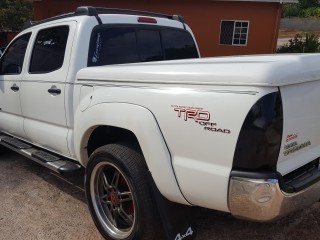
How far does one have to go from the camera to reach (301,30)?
45.1m

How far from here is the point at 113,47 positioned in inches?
145

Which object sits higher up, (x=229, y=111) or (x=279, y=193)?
(x=229, y=111)

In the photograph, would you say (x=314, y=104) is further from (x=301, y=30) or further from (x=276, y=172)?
(x=301, y=30)

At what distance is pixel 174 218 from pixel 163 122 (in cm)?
76

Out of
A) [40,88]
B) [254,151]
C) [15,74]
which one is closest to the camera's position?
[254,151]

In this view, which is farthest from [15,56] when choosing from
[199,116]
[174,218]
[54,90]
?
[199,116]

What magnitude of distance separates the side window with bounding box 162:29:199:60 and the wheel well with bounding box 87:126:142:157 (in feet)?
4.15

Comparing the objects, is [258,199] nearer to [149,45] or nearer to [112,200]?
[112,200]

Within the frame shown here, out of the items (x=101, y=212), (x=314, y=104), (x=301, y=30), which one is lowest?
(x=301, y=30)

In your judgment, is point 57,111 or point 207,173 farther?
point 57,111

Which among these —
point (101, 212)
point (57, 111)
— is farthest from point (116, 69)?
point (101, 212)

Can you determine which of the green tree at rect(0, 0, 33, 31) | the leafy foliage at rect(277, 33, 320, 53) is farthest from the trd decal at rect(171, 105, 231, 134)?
the green tree at rect(0, 0, 33, 31)

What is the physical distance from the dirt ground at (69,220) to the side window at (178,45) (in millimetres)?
1776

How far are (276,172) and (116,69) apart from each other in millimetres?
1463
